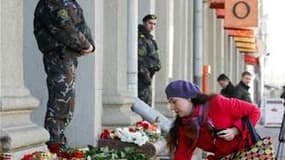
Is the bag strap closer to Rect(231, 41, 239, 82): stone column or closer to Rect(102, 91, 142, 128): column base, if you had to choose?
Rect(102, 91, 142, 128): column base

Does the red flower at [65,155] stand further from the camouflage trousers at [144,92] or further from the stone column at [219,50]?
the stone column at [219,50]

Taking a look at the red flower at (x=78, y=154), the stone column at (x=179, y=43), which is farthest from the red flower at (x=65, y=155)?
the stone column at (x=179, y=43)

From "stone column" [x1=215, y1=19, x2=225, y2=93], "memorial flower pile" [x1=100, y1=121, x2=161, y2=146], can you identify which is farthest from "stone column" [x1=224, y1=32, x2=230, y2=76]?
"memorial flower pile" [x1=100, y1=121, x2=161, y2=146]

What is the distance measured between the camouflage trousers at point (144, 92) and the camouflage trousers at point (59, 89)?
4887 mm

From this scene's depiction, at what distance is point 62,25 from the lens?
9.09 meters

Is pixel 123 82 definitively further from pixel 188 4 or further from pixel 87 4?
pixel 188 4

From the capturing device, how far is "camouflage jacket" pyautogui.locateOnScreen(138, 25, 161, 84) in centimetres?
1391

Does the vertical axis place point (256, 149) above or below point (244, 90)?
above

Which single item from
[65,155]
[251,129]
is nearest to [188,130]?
[251,129]

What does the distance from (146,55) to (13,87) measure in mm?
6495

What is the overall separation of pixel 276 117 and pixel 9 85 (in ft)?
98.8

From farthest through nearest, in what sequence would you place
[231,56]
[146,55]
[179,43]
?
[231,56], [179,43], [146,55]

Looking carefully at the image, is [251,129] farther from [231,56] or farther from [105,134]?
[231,56]

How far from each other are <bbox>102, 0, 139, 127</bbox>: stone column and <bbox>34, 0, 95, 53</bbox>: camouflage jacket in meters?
3.21
